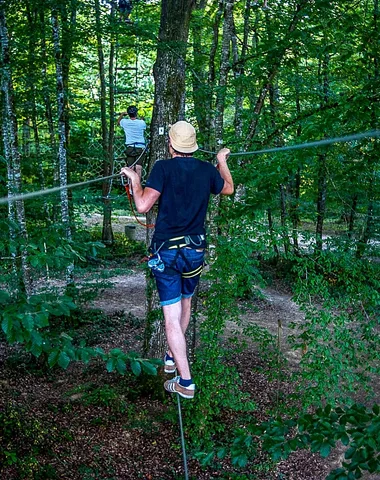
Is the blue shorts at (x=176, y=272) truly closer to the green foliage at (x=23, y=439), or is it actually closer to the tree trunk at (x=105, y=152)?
the green foliage at (x=23, y=439)

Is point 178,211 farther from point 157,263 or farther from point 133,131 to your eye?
point 133,131

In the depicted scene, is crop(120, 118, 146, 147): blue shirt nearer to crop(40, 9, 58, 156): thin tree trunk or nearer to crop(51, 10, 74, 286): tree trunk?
crop(51, 10, 74, 286): tree trunk

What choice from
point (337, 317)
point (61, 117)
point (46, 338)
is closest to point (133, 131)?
point (61, 117)

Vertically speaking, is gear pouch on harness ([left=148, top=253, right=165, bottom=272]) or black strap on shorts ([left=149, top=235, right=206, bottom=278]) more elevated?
black strap on shorts ([left=149, top=235, right=206, bottom=278])

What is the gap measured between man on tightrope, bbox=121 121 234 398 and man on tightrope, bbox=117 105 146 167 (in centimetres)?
465

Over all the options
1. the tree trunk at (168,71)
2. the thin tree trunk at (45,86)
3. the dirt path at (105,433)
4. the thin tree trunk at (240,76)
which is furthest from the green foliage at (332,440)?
the thin tree trunk at (45,86)

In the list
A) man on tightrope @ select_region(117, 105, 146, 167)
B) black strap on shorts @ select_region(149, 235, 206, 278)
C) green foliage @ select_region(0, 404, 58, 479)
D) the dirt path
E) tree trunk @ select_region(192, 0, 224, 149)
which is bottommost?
the dirt path

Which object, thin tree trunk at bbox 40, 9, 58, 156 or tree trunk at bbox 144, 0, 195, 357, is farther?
thin tree trunk at bbox 40, 9, 58, 156

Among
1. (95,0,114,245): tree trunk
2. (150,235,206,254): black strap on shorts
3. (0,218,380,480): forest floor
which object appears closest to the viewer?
(150,235,206,254): black strap on shorts

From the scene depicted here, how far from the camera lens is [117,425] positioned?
20.9 ft

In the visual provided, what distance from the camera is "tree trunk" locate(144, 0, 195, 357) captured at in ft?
18.1

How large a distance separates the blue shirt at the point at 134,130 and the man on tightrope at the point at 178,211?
15.8 ft

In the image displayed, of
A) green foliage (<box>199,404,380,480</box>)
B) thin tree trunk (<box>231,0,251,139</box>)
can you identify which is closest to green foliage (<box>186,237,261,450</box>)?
thin tree trunk (<box>231,0,251,139</box>)

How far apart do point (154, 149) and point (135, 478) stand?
4027 millimetres
